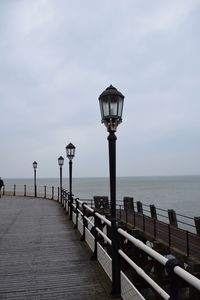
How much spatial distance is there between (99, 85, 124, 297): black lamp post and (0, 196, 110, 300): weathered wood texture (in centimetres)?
40

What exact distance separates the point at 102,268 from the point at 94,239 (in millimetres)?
1221

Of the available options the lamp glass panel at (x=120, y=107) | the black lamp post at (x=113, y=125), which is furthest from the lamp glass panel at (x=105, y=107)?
the lamp glass panel at (x=120, y=107)

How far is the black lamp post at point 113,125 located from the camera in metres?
5.77

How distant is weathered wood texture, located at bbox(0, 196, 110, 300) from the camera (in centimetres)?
584

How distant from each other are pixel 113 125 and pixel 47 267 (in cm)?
350

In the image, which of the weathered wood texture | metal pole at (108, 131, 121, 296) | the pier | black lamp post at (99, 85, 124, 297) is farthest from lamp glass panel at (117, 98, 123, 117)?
the weathered wood texture

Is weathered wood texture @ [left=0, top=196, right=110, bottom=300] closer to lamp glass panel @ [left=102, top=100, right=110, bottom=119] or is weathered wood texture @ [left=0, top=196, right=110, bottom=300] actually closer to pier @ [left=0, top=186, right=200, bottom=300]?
pier @ [left=0, top=186, right=200, bottom=300]

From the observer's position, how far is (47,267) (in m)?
7.39

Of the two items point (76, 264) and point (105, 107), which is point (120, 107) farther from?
point (76, 264)

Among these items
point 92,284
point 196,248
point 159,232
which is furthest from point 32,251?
point 159,232

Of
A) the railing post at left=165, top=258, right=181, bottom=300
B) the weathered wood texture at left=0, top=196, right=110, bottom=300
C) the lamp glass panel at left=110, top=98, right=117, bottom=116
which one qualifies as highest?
the lamp glass panel at left=110, top=98, right=117, bottom=116

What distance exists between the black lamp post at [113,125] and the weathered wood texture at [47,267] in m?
0.40

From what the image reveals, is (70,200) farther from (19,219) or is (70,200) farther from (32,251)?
(32,251)

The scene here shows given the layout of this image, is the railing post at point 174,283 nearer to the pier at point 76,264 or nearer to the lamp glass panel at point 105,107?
the pier at point 76,264
